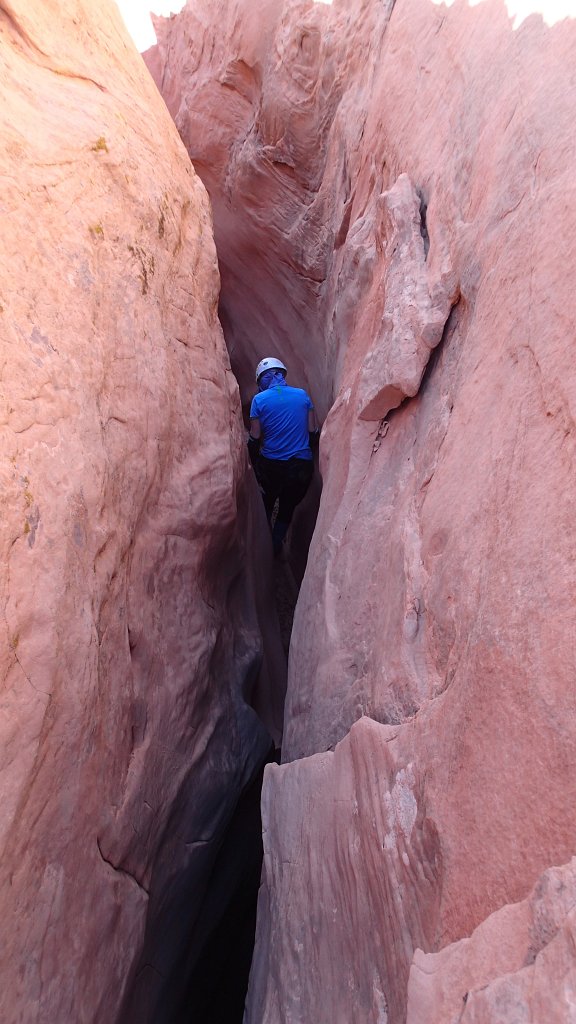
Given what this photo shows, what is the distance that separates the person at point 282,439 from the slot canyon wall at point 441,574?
0.91 m

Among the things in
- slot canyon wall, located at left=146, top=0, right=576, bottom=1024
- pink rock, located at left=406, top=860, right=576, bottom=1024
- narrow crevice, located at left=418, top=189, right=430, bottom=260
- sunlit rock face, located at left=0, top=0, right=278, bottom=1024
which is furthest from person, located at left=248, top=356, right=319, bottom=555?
pink rock, located at left=406, top=860, right=576, bottom=1024

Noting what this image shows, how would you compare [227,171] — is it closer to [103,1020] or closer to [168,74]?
[168,74]

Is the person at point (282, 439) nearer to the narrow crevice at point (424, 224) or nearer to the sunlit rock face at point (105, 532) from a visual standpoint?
the sunlit rock face at point (105, 532)

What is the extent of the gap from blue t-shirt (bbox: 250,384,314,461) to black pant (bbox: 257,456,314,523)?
0.05 metres

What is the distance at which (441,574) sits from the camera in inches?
86.8

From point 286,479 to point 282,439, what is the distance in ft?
0.99

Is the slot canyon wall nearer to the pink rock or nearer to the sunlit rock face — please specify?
the pink rock

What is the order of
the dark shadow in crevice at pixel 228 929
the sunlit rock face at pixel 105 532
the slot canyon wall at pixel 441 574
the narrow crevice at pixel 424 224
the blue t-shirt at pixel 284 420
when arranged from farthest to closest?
the blue t-shirt at pixel 284 420, the dark shadow in crevice at pixel 228 929, the narrow crevice at pixel 424 224, the sunlit rock face at pixel 105 532, the slot canyon wall at pixel 441 574

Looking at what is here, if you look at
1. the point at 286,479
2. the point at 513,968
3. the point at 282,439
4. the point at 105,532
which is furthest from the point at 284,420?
the point at 513,968

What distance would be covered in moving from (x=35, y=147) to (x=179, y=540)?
5.34ft

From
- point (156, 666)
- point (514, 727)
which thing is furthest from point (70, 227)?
point (514, 727)

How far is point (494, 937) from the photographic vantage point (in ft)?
4.88

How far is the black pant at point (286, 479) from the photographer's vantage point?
543cm

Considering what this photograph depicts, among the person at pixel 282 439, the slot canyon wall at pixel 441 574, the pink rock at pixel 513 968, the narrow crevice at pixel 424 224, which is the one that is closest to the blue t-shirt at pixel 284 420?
the person at pixel 282 439
